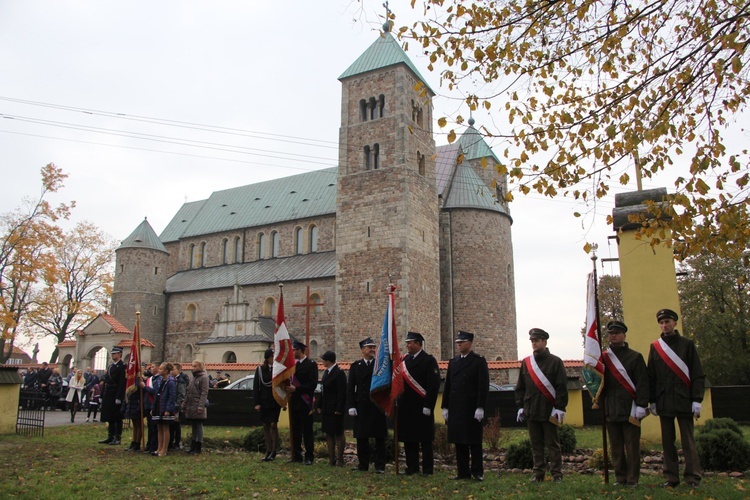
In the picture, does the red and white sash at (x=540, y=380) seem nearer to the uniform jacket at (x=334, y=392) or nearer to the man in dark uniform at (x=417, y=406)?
the man in dark uniform at (x=417, y=406)

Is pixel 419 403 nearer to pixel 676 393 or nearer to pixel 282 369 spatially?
pixel 282 369

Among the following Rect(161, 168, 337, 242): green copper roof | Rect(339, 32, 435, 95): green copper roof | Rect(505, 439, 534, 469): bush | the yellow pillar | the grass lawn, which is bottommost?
the grass lawn

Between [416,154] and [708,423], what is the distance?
25.2 metres

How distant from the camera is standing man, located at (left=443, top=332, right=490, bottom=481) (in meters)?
7.83

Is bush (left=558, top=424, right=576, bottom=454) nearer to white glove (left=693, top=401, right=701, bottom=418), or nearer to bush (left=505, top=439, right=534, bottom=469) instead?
bush (left=505, top=439, right=534, bottom=469)

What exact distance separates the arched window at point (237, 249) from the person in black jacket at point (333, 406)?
3241 centimetres

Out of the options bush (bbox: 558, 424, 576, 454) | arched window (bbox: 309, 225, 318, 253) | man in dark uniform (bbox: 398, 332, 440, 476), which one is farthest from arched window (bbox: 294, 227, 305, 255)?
man in dark uniform (bbox: 398, 332, 440, 476)

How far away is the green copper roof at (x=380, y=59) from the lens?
3325 centimetres

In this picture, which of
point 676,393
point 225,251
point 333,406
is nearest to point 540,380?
point 676,393

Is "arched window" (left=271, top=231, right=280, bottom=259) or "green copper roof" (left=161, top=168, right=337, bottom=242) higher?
"green copper roof" (left=161, top=168, right=337, bottom=242)

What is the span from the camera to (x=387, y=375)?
871cm

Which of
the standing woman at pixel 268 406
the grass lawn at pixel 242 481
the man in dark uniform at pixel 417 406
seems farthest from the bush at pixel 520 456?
the standing woman at pixel 268 406

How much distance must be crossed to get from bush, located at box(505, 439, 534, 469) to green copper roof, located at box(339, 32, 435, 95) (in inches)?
1060

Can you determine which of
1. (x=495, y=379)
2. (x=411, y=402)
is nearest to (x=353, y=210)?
(x=495, y=379)
